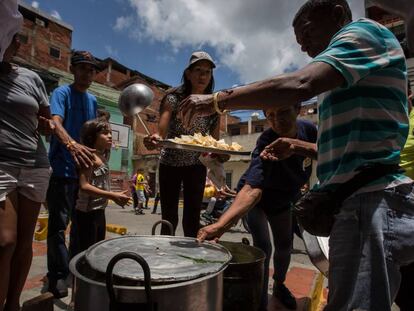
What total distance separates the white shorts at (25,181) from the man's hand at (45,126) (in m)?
0.31

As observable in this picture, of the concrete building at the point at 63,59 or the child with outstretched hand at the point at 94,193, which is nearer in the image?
the child with outstretched hand at the point at 94,193

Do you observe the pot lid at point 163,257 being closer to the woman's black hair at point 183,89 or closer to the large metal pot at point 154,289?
the large metal pot at point 154,289

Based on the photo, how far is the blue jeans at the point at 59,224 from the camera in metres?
2.76

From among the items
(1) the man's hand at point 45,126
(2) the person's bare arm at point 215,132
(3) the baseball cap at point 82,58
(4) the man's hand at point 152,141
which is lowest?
(4) the man's hand at point 152,141

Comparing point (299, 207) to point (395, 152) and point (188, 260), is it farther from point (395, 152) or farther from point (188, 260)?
point (188, 260)

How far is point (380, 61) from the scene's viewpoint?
127 centimetres

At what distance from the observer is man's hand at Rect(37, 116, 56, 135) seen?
2.44 meters

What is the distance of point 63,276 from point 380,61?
110 inches

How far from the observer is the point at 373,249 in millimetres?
1230

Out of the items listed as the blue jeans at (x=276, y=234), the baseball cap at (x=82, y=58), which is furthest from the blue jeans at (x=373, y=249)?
the baseball cap at (x=82, y=58)

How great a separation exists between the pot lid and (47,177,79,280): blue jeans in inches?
49.2

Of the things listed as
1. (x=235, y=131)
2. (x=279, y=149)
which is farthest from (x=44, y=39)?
(x=279, y=149)

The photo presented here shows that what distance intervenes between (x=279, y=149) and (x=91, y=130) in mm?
1813

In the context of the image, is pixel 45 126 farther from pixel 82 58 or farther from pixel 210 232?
pixel 210 232
